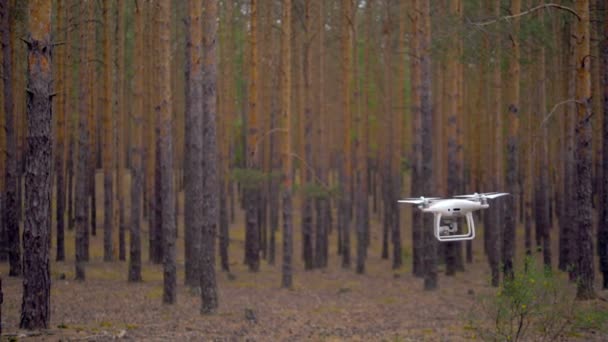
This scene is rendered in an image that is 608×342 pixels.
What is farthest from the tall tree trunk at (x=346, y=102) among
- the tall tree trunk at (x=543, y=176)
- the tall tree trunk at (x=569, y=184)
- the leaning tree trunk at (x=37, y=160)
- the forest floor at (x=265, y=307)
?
the leaning tree trunk at (x=37, y=160)

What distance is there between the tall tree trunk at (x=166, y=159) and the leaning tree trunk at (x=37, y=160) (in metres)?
5.00

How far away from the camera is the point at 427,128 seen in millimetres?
20000

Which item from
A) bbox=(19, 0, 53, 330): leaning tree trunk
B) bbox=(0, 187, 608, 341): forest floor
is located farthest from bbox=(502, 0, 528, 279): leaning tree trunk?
bbox=(19, 0, 53, 330): leaning tree trunk

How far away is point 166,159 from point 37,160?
5.65m

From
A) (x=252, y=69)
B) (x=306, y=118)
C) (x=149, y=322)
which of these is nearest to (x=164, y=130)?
(x=149, y=322)

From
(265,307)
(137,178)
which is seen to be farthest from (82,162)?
(265,307)

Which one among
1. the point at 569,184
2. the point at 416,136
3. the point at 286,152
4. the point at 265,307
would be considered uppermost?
the point at 416,136

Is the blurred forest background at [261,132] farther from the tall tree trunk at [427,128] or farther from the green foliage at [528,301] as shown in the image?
the green foliage at [528,301]

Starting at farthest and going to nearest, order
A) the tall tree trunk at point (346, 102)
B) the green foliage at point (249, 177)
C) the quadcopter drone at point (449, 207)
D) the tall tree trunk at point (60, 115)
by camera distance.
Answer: the tall tree trunk at point (346, 102) < the green foliage at point (249, 177) < the tall tree trunk at point (60, 115) < the quadcopter drone at point (449, 207)

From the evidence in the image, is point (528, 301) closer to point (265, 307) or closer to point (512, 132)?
point (265, 307)

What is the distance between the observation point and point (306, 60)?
25062mm

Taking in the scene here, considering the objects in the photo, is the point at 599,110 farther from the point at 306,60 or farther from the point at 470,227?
the point at 470,227

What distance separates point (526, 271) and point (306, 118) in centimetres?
1340

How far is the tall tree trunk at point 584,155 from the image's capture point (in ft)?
49.7
